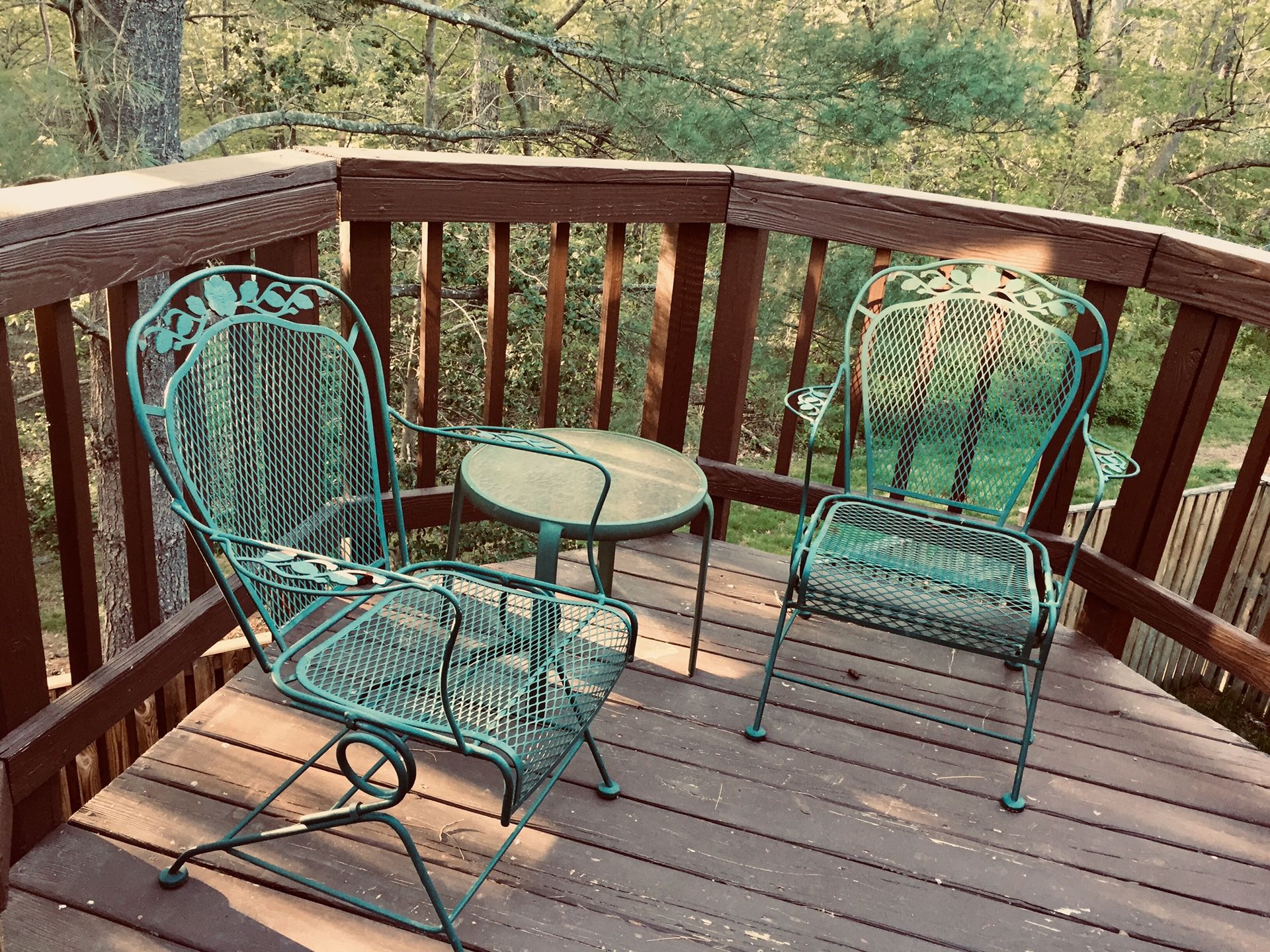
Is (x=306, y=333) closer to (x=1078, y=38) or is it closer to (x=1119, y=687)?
(x=1119, y=687)

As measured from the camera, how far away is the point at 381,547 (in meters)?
2.12

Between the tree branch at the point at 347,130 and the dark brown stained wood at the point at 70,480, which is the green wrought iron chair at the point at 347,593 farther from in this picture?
the tree branch at the point at 347,130

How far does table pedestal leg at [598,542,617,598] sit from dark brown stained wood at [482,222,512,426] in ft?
1.37

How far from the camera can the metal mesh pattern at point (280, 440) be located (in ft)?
5.70

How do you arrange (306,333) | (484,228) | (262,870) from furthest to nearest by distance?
1. (484,228)
2. (306,333)
3. (262,870)

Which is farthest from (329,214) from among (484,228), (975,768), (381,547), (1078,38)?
(1078,38)

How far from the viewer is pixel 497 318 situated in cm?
269

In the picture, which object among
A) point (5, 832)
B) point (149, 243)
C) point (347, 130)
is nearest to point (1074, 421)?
point (149, 243)

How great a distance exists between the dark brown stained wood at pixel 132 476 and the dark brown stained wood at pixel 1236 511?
236 cm

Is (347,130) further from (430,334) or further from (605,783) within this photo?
(605,783)

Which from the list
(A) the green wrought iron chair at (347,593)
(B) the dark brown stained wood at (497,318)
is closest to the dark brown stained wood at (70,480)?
(A) the green wrought iron chair at (347,593)

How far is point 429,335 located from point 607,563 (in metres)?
0.71

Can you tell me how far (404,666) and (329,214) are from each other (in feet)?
3.64

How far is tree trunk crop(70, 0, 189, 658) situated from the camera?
5.69 meters
